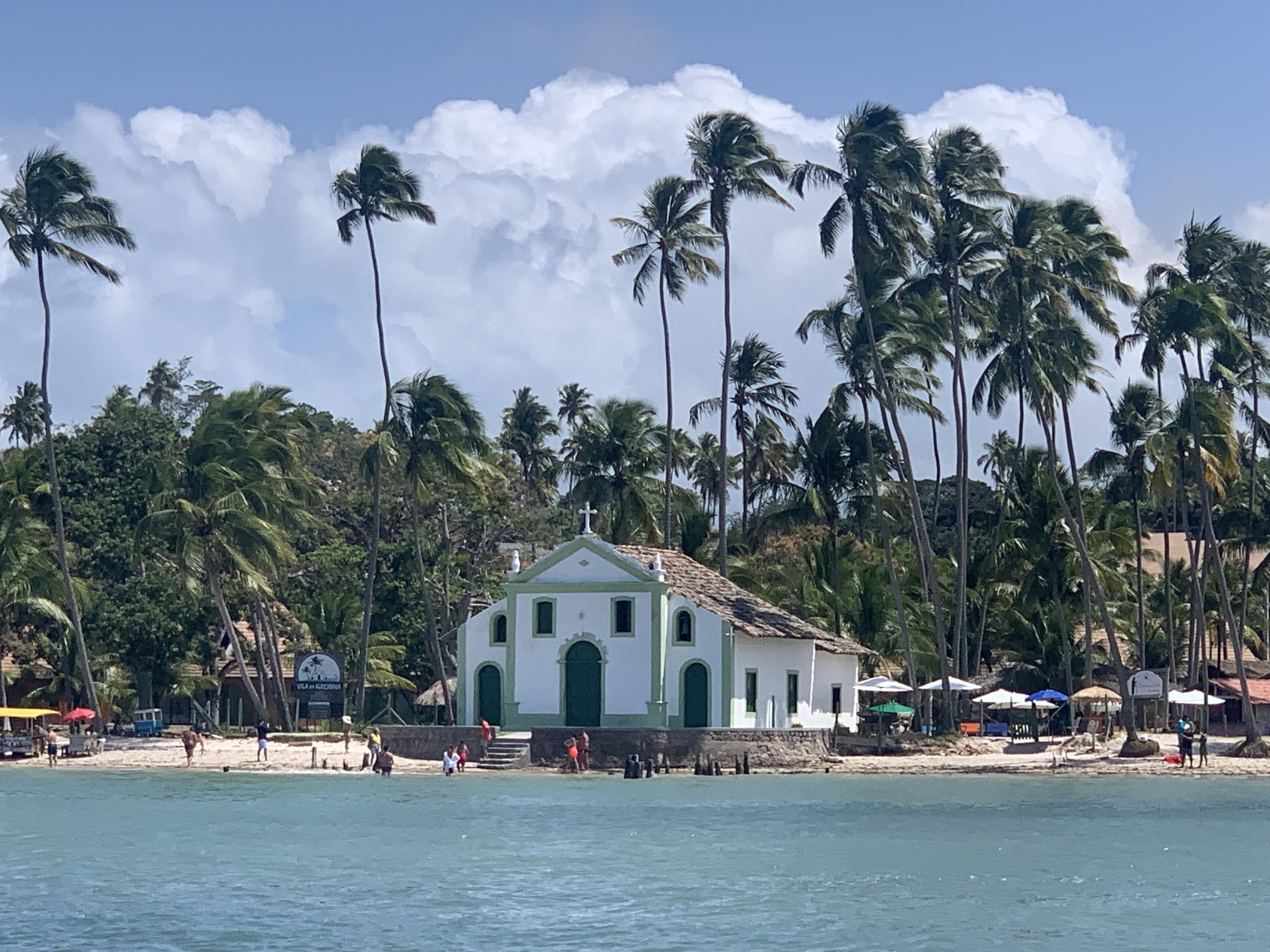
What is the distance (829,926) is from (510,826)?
44.4 ft

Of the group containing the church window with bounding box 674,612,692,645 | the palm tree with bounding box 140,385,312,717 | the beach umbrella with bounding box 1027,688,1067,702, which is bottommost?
the beach umbrella with bounding box 1027,688,1067,702

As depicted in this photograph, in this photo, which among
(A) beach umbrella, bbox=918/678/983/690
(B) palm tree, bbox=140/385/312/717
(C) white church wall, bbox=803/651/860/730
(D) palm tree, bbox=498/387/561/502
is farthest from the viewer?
(D) palm tree, bbox=498/387/561/502

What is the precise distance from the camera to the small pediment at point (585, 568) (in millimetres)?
55188

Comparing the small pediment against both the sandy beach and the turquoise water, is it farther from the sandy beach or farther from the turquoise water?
the turquoise water

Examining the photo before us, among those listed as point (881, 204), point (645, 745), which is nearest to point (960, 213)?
point (881, 204)

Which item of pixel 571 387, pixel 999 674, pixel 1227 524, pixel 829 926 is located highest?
pixel 571 387

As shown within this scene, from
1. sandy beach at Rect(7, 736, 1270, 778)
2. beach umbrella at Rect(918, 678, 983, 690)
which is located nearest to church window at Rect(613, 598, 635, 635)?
sandy beach at Rect(7, 736, 1270, 778)

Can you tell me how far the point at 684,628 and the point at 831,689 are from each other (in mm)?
7552

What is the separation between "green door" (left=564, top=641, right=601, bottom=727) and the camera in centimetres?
5547

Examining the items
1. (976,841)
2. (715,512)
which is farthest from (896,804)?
(715,512)

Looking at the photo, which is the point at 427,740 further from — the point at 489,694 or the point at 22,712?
the point at 22,712

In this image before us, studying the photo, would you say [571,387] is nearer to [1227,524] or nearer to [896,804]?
[1227,524]

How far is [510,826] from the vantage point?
37156mm

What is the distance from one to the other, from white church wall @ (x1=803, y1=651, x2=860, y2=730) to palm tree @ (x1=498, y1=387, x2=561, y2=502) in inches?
1156
